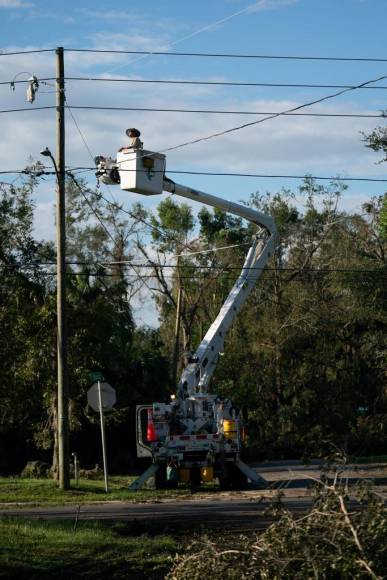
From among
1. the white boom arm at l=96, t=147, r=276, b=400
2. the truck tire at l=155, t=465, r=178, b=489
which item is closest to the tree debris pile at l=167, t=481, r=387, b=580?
the white boom arm at l=96, t=147, r=276, b=400

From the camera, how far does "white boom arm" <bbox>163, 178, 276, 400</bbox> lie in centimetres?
2512

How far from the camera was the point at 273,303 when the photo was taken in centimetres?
5031

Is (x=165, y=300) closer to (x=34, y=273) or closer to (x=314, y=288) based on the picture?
(x=314, y=288)

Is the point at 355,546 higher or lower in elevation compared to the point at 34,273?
lower

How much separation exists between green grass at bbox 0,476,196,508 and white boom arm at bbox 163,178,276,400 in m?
2.63

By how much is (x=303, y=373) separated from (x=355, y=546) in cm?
4023

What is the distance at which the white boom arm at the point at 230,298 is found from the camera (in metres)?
25.1

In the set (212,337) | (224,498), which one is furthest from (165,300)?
(224,498)

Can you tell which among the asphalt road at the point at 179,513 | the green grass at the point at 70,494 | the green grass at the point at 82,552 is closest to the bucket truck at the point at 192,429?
the green grass at the point at 70,494

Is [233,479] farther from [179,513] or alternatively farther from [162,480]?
[179,513]

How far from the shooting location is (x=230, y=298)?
26.6 metres

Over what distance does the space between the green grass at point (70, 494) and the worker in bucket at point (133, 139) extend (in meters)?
7.80

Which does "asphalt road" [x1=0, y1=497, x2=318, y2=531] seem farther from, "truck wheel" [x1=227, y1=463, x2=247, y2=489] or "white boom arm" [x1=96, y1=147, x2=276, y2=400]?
"white boom arm" [x1=96, y1=147, x2=276, y2=400]

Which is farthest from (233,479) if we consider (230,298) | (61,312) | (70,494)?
(61,312)
